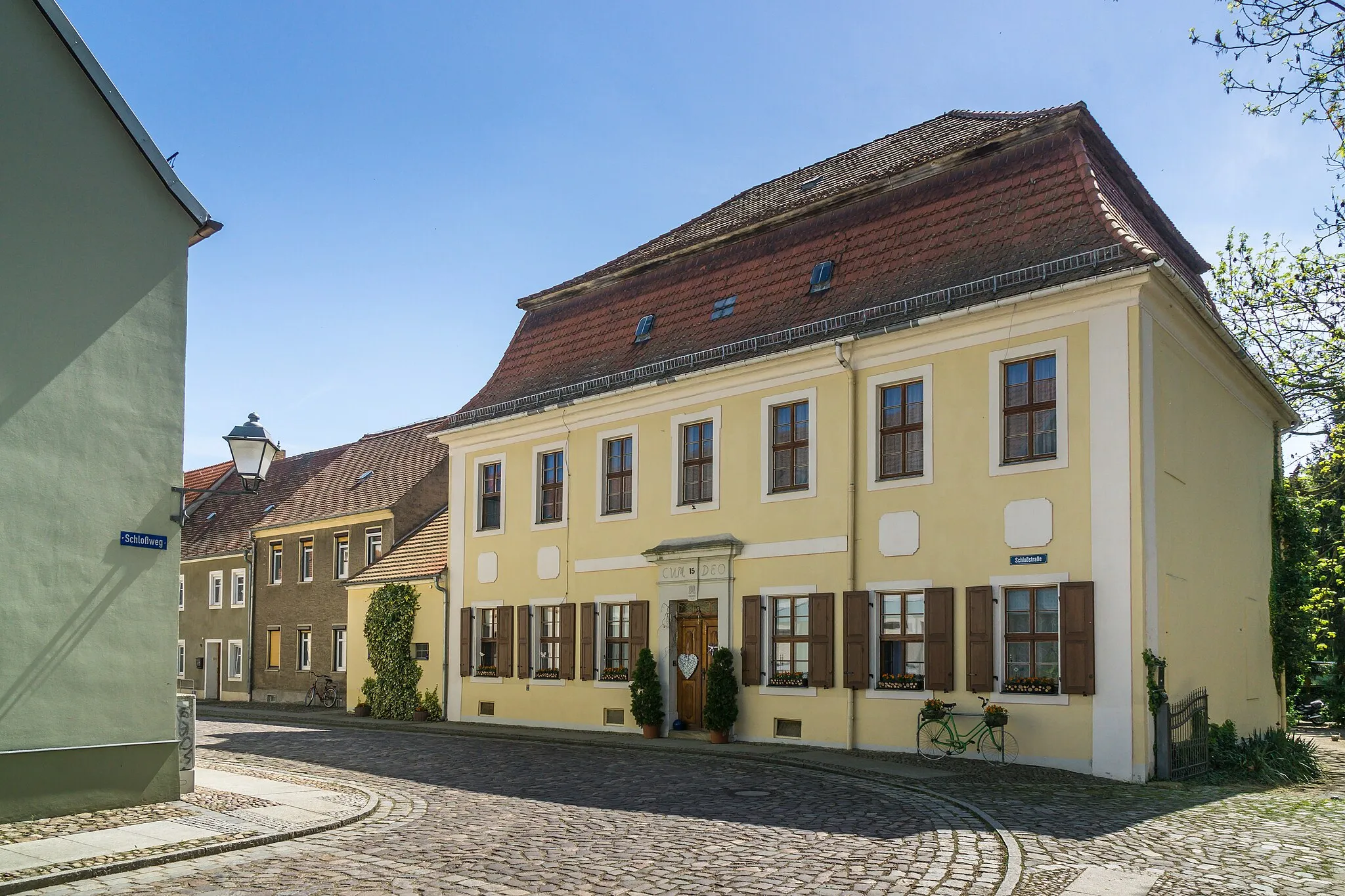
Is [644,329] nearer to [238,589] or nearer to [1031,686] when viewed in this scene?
[1031,686]

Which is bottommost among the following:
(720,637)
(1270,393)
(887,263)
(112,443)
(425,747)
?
(425,747)

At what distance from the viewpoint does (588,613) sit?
23688 millimetres

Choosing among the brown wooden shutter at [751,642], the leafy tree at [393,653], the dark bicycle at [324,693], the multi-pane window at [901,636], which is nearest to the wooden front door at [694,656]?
the brown wooden shutter at [751,642]

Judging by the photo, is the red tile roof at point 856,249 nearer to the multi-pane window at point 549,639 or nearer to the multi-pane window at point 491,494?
the multi-pane window at point 491,494

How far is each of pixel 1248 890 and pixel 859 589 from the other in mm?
10520

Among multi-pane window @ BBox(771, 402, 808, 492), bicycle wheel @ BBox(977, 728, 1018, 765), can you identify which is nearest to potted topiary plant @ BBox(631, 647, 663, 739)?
multi-pane window @ BBox(771, 402, 808, 492)

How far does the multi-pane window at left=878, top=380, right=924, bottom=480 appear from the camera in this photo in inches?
734

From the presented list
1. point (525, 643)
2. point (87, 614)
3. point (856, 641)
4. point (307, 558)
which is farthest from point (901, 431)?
point (307, 558)

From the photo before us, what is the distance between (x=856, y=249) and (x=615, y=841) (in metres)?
12.8

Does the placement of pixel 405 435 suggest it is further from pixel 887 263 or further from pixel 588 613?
pixel 887 263

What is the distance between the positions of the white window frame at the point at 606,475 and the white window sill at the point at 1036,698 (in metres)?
8.23

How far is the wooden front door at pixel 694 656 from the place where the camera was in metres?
21.6

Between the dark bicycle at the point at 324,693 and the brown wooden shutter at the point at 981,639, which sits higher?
the brown wooden shutter at the point at 981,639

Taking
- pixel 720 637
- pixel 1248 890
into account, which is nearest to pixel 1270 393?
pixel 720 637
